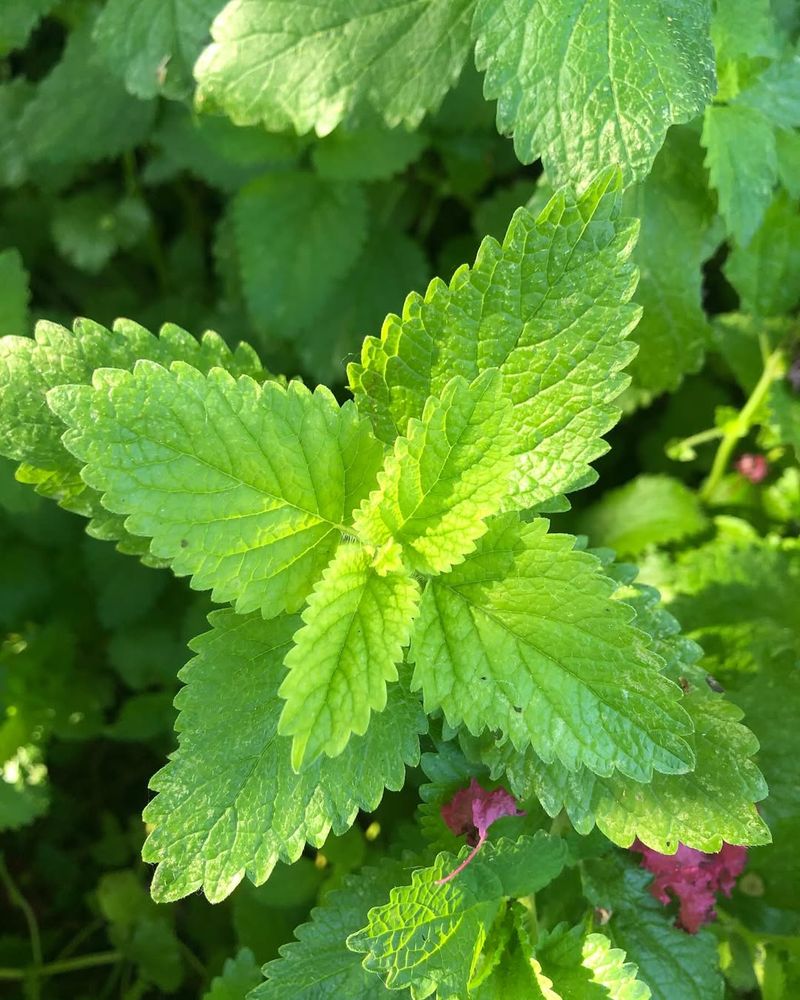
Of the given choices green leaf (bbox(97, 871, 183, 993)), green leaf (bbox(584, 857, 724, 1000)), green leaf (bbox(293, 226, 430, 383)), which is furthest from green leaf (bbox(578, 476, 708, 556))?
green leaf (bbox(97, 871, 183, 993))

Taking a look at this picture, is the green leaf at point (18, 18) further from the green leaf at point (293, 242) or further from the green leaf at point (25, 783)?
the green leaf at point (25, 783)

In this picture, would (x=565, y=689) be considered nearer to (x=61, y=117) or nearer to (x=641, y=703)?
(x=641, y=703)

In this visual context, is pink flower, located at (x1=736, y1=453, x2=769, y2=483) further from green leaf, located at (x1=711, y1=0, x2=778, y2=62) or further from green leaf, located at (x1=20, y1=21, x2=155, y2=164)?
green leaf, located at (x1=20, y1=21, x2=155, y2=164)

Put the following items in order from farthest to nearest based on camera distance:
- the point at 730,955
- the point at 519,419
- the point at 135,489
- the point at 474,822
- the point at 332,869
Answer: the point at 332,869, the point at 730,955, the point at 474,822, the point at 519,419, the point at 135,489

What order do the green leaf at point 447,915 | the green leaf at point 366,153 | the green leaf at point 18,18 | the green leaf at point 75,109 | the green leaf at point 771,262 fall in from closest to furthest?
the green leaf at point 447,915
the green leaf at point 771,262
the green leaf at point 18,18
the green leaf at point 366,153
the green leaf at point 75,109

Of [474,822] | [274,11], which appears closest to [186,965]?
[474,822]

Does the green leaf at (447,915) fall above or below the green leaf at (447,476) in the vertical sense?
below

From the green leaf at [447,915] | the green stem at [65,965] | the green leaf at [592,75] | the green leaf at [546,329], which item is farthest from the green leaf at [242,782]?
the green stem at [65,965]
